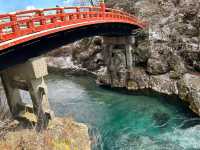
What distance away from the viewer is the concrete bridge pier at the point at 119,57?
3198cm

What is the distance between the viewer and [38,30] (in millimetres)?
15203

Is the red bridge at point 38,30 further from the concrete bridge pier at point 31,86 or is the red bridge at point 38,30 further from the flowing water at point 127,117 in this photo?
the flowing water at point 127,117

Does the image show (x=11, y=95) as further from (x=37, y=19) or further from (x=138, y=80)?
(x=138, y=80)

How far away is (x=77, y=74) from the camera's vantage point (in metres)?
37.9

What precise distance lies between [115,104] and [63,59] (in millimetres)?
19219

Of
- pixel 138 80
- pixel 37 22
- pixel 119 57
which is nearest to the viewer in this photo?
pixel 37 22

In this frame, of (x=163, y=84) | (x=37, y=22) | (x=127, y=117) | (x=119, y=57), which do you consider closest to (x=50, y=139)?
(x=37, y=22)

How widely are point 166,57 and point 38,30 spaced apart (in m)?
18.6

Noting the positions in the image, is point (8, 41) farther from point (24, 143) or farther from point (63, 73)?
point (63, 73)

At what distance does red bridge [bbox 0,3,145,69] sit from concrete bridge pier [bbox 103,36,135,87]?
8.56m

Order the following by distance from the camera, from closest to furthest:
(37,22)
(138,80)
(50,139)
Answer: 1. (50,139)
2. (37,22)
3. (138,80)

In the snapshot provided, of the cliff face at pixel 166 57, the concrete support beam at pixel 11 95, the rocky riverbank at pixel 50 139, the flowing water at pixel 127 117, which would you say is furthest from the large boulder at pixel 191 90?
the concrete support beam at pixel 11 95

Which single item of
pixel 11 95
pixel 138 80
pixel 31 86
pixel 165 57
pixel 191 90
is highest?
pixel 31 86

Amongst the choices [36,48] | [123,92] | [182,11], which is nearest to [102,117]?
[123,92]
